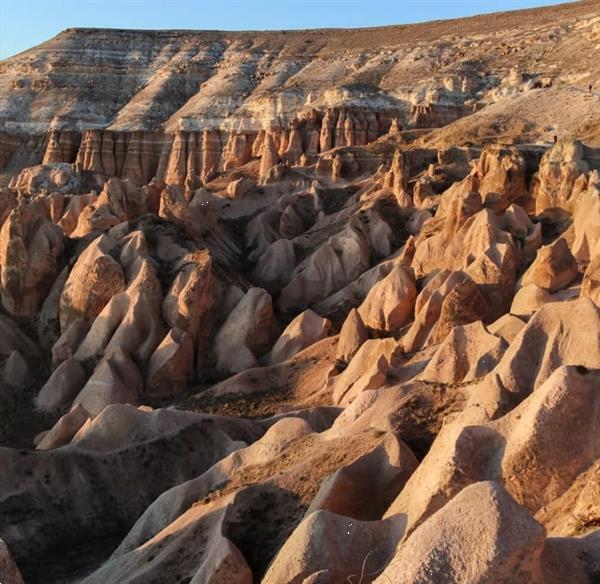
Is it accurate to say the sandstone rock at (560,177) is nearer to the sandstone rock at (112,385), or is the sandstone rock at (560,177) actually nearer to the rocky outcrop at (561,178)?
the rocky outcrop at (561,178)

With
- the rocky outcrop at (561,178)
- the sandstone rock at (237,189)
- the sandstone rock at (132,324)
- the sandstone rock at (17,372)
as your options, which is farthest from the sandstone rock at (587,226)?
the sandstone rock at (237,189)

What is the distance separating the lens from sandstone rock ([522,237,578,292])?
20188 mm

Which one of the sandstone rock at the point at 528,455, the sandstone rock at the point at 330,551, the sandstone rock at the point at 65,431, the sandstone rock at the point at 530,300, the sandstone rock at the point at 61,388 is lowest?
the sandstone rock at the point at 61,388

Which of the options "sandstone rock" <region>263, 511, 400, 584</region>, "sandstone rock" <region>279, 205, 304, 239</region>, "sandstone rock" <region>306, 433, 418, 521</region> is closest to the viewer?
"sandstone rock" <region>263, 511, 400, 584</region>

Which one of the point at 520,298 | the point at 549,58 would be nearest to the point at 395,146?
the point at 549,58

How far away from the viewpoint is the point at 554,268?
2020cm

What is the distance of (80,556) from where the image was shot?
1479cm

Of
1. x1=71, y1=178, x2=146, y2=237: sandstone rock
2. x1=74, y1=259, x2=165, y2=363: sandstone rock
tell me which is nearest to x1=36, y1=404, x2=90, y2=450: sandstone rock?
x1=74, y1=259, x2=165, y2=363: sandstone rock

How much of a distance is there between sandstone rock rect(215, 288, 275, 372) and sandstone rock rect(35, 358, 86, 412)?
3838 mm

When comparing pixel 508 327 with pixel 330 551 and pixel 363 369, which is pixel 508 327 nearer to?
pixel 363 369

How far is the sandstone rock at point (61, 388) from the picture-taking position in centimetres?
2350

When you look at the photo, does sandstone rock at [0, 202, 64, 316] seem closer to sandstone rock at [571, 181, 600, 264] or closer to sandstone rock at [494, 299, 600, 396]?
sandstone rock at [571, 181, 600, 264]

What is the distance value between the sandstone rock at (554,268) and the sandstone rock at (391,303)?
11.4ft

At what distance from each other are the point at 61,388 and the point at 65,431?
15.6 ft
